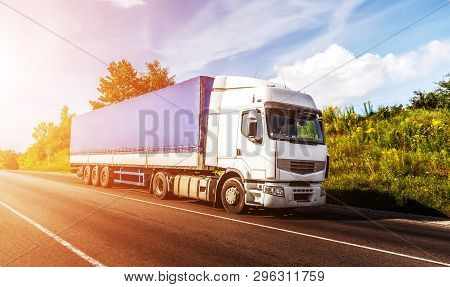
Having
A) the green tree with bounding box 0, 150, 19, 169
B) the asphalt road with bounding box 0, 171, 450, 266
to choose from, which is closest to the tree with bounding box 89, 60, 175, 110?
the asphalt road with bounding box 0, 171, 450, 266

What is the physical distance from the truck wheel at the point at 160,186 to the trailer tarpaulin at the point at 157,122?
0.96 meters

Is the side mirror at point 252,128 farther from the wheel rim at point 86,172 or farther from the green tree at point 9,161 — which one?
the green tree at point 9,161

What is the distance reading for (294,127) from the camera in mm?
9172

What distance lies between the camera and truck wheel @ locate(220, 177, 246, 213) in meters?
9.27

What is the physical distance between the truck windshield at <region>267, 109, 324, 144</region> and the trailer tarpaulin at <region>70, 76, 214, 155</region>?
248 cm

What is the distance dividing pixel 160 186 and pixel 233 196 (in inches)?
170

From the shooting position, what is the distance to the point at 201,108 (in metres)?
10.4

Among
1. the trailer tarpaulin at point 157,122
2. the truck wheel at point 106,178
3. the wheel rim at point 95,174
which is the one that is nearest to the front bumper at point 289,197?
the trailer tarpaulin at point 157,122

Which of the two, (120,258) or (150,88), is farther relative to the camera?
(150,88)

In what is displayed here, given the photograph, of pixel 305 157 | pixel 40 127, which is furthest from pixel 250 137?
pixel 40 127

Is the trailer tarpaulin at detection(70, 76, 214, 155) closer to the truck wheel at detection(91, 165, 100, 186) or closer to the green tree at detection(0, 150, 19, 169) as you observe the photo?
the truck wheel at detection(91, 165, 100, 186)

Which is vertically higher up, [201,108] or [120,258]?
[201,108]

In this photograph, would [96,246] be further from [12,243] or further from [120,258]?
[12,243]
